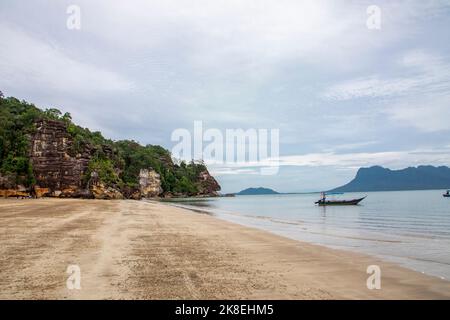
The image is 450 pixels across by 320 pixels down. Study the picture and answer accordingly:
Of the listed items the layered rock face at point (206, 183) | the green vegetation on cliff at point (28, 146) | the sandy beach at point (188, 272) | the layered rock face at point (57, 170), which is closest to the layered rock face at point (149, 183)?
the green vegetation on cliff at point (28, 146)

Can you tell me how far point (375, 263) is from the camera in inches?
398

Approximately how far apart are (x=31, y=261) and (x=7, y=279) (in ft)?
5.77

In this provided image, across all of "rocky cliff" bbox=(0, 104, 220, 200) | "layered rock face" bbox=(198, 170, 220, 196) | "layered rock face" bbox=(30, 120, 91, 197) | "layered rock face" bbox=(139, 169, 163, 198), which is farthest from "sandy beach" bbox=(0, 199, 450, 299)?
"layered rock face" bbox=(198, 170, 220, 196)

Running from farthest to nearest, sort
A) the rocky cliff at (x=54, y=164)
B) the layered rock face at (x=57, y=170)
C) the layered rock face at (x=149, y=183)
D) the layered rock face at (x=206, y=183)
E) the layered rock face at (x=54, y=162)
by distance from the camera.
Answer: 1. the layered rock face at (x=206, y=183)
2. the layered rock face at (x=149, y=183)
3. the layered rock face at (x=54, y=162)
4. the layered rock face at (x=57, y=170)
5. the rocky cliff at (x=54, y=164)

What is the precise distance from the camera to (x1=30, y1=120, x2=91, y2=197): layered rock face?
66.8 meters

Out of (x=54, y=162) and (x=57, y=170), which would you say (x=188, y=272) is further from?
(x=54, y=162)

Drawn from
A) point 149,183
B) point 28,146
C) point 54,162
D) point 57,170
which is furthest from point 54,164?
point 149,183

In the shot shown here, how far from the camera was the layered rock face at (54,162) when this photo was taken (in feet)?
219

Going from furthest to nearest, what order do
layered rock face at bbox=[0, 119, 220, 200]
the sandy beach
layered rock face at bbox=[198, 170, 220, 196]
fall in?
layered rock face at bbox=[198, 170, 220, 196]
layered rock face at bbox=[0, 119, 220, 200]
the sandy beach

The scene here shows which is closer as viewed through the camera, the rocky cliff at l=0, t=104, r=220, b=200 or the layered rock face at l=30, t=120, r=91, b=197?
the rocky cliff at l=0, t=104, r=220, b=200

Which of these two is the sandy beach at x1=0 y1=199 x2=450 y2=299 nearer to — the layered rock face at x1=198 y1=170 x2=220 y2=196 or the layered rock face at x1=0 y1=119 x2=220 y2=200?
the layered rock face at x1=0 y1=119 x2=220 y2=200

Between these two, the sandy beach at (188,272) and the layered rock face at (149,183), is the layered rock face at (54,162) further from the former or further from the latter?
the sandy beach at (188,272)

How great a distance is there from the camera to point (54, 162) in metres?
68.1
